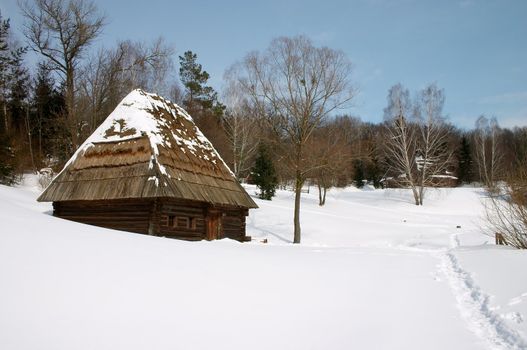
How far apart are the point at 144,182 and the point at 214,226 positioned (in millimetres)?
4495

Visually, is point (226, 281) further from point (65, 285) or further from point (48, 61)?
point (48, 61)

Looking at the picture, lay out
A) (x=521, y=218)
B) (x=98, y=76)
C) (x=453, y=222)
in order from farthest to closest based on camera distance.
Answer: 1. (x=453, y=222)
2. (x=98, y=76)
3. (x=521, y=218)

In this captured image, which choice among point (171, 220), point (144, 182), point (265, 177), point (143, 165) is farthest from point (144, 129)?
point (265, 177)

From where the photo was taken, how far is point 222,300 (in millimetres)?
5645

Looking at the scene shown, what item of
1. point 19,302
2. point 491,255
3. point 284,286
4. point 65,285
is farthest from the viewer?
point 491,255

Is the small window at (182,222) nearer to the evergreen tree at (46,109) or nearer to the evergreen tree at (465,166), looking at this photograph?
the evergreen tree at (46,109)

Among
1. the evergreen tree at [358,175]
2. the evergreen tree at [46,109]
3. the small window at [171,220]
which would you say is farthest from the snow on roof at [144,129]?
the evergreen tree at [358,175]

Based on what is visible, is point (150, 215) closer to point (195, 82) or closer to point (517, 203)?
point (517, 203)

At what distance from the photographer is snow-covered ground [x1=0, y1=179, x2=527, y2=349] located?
4.13 metres

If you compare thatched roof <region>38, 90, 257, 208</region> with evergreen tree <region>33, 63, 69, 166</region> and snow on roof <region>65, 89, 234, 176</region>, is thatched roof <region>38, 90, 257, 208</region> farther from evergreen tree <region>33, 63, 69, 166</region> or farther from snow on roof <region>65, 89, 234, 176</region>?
evergreen tree <region>33, 63, 69, 166</region>

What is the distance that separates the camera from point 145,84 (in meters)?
35.0

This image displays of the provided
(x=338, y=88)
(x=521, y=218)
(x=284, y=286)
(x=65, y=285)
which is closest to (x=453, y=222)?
(x=338, y=88)

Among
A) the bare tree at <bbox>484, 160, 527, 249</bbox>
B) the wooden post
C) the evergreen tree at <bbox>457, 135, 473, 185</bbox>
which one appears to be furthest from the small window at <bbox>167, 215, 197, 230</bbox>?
the evergreen tree at <bbox>457, 135, 473, 185</bbox>

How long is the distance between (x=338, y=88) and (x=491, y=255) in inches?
551
